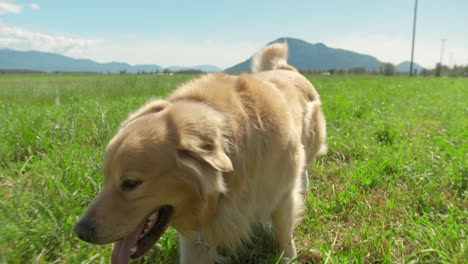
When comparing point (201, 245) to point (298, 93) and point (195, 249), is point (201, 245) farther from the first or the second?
point (298, 93)

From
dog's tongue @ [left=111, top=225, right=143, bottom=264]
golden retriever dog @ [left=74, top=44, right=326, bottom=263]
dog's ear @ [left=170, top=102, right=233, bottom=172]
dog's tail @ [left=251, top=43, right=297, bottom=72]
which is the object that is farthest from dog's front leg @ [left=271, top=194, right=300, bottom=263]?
dog's tail @ [left=251, top=43, right=297, bottom=72]

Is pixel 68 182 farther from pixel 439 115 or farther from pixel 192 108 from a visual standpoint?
pixel 439 115

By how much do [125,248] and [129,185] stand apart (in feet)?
1.21

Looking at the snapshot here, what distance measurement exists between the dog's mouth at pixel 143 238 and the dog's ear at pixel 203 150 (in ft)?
1.06

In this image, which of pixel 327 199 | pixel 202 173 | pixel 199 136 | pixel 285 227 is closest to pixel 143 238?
pixel 202 173

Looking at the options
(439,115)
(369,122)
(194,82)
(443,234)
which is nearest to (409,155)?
(443,234)

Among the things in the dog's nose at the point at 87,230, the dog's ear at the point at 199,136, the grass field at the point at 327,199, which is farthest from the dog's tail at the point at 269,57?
the dog's nose at the point at 87,230

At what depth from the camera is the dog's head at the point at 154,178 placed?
5.47 ft

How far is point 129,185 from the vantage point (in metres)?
1.70

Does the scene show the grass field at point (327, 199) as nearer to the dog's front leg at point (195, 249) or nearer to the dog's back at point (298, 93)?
the dog's front leg at point (195, 249)

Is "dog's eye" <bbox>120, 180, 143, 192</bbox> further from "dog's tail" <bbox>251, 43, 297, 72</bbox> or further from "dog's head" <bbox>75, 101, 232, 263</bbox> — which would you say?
"dog's tail" <bbox>251, 43, 297, 72</bbox>

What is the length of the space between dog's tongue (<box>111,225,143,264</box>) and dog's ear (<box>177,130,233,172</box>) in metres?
0.48

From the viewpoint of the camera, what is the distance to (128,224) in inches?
66.4

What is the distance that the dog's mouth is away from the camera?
1790mm
